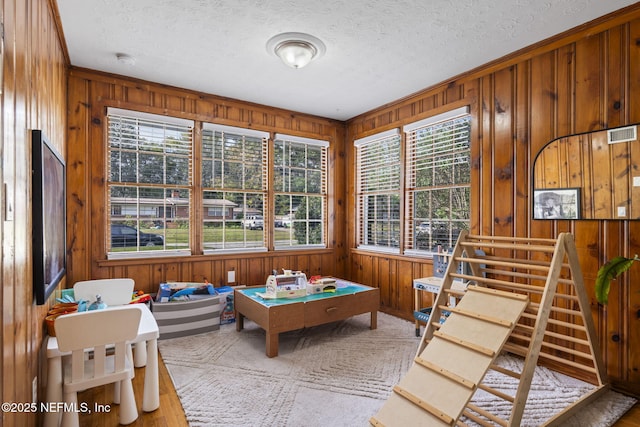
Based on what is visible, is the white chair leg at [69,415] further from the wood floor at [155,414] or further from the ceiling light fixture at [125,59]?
the ceiling light fixture at [125,59]

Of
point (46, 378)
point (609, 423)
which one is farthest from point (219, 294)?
point (609, 423)

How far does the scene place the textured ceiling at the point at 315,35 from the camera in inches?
98.1

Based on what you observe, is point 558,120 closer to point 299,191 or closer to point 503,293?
point 503,293

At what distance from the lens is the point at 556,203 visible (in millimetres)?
2900

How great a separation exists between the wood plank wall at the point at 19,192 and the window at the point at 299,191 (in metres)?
2.91

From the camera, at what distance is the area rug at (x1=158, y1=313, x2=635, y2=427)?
2.25 metres

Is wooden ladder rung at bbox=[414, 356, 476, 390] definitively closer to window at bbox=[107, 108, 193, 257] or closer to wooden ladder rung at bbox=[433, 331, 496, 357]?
wooden ladder rung at bbox=[433, 331, 496, 357]

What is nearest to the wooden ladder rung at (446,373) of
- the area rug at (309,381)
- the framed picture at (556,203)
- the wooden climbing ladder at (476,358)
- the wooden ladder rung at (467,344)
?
the wooden climbing ladder at (476,358)

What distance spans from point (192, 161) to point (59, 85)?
1.48m

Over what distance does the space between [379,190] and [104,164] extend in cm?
335

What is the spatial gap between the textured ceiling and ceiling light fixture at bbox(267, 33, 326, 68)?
64 millimetres

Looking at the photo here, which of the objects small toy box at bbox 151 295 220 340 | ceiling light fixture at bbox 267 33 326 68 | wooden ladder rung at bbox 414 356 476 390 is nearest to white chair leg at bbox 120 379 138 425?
small toy box at bbox 151 295 220 340

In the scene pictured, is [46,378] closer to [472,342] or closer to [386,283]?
[472,342]

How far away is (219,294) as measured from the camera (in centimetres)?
400
